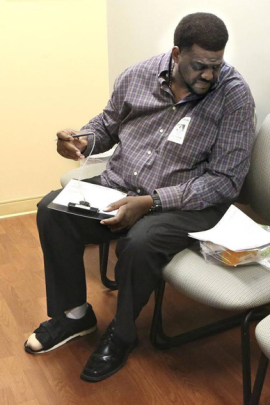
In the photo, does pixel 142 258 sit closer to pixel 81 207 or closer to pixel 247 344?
pixel 81 207

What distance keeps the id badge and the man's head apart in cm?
11

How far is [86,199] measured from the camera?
6.32 feet

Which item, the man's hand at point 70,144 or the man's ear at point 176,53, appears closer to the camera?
the man's ear at point 176,53

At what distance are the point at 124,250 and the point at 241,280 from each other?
0.40 metres

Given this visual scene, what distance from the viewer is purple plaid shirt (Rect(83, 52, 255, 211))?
1864 mm

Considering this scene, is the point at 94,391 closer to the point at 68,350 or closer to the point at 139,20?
the point at 68,350

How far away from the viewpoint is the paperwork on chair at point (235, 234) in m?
1.61

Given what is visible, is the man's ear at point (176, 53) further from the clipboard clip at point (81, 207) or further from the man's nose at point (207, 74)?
the clipboard clip at point (81, 207)

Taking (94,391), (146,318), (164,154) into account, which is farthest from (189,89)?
(94,391)

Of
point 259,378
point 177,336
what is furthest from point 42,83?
point 259,378

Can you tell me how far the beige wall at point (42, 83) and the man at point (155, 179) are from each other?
114 centimetres

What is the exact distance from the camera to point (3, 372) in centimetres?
192

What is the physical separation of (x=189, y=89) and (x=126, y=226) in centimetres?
54

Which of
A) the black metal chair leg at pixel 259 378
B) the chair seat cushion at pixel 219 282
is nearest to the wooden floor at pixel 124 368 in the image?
the black metal chair leg at pixel 259 378
